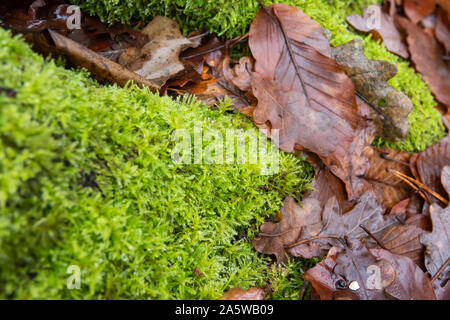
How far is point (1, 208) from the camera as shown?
1302 mm

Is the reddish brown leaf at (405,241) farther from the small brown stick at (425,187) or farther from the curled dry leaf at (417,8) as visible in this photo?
the curled dry leaf at (417,8)

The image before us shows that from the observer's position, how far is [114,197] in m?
1.67

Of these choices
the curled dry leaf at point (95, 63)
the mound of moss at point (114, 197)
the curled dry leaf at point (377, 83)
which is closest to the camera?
the mound of moss at point (114, 197)

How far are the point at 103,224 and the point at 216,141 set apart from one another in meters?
0.80

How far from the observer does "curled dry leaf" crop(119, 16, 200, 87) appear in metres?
2.33

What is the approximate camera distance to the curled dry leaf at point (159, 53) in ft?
7.64

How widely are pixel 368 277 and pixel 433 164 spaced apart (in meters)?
1.31

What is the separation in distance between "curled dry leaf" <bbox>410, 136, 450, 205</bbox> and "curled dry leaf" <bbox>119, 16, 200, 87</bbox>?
204 cm

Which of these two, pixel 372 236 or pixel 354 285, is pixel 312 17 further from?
pixel 354 285

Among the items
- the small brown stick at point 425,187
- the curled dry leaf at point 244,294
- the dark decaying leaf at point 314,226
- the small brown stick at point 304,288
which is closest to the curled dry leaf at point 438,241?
the small brown stick at point 425,187

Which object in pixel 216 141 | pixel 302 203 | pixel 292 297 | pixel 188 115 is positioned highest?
pixel 188 115

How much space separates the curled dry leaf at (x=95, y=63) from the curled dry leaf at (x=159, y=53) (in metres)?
0.18
